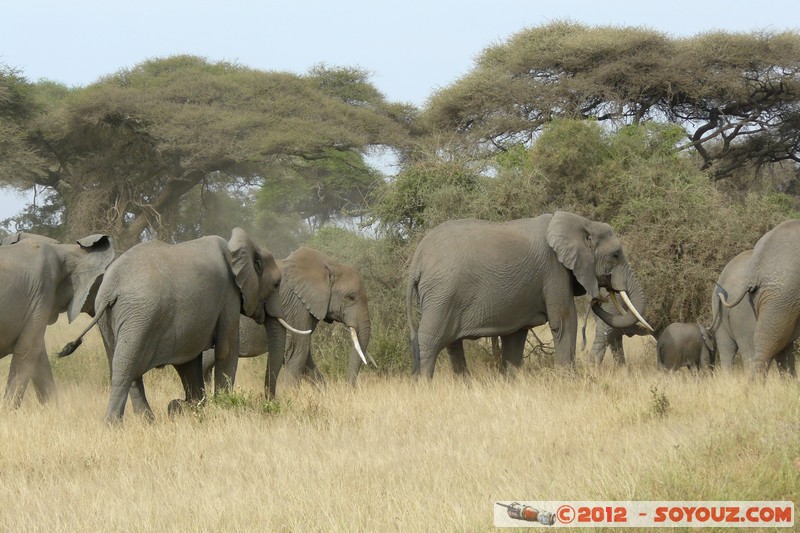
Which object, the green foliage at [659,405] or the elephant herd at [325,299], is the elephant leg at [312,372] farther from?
the green foliage at [659,405]

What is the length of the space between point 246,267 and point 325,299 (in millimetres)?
1850

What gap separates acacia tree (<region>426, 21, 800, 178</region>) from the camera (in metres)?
23.8

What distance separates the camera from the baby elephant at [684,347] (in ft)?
37.3

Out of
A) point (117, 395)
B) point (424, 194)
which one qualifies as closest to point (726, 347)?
point (424, 194)

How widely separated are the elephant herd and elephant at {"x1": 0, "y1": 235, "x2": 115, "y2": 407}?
0.04 feet

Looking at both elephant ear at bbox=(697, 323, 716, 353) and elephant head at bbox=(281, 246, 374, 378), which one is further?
elephant ear at bbox=(697, 323, 716, 353)

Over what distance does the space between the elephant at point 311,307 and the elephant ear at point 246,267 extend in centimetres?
137

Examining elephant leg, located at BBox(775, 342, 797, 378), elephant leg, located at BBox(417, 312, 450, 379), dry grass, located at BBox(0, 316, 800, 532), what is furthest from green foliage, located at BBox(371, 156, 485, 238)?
elephant leg, located at BBox(775, 342, 797, 378)

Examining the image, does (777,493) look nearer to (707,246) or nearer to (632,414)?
(632,414)

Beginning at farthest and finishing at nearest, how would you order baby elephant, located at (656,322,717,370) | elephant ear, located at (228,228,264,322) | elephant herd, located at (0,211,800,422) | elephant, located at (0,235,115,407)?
baby elephant, located at (656,322,717,370) < elephant, located at (0,235,115,407) < elephant ear, located at (228,228,264,322) < elephant herd, located at (0,211,800,422)

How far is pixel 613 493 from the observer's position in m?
5.52

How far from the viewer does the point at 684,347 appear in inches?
448

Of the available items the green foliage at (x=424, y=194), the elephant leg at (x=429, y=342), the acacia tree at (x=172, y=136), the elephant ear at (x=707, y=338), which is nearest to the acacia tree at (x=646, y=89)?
the acacia tree at (x=172, y=136)

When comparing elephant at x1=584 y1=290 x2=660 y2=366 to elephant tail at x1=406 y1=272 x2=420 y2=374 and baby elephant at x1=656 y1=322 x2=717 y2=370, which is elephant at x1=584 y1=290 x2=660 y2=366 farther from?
elephant tail at x1=406 y1=272 x2=420 y2=374
